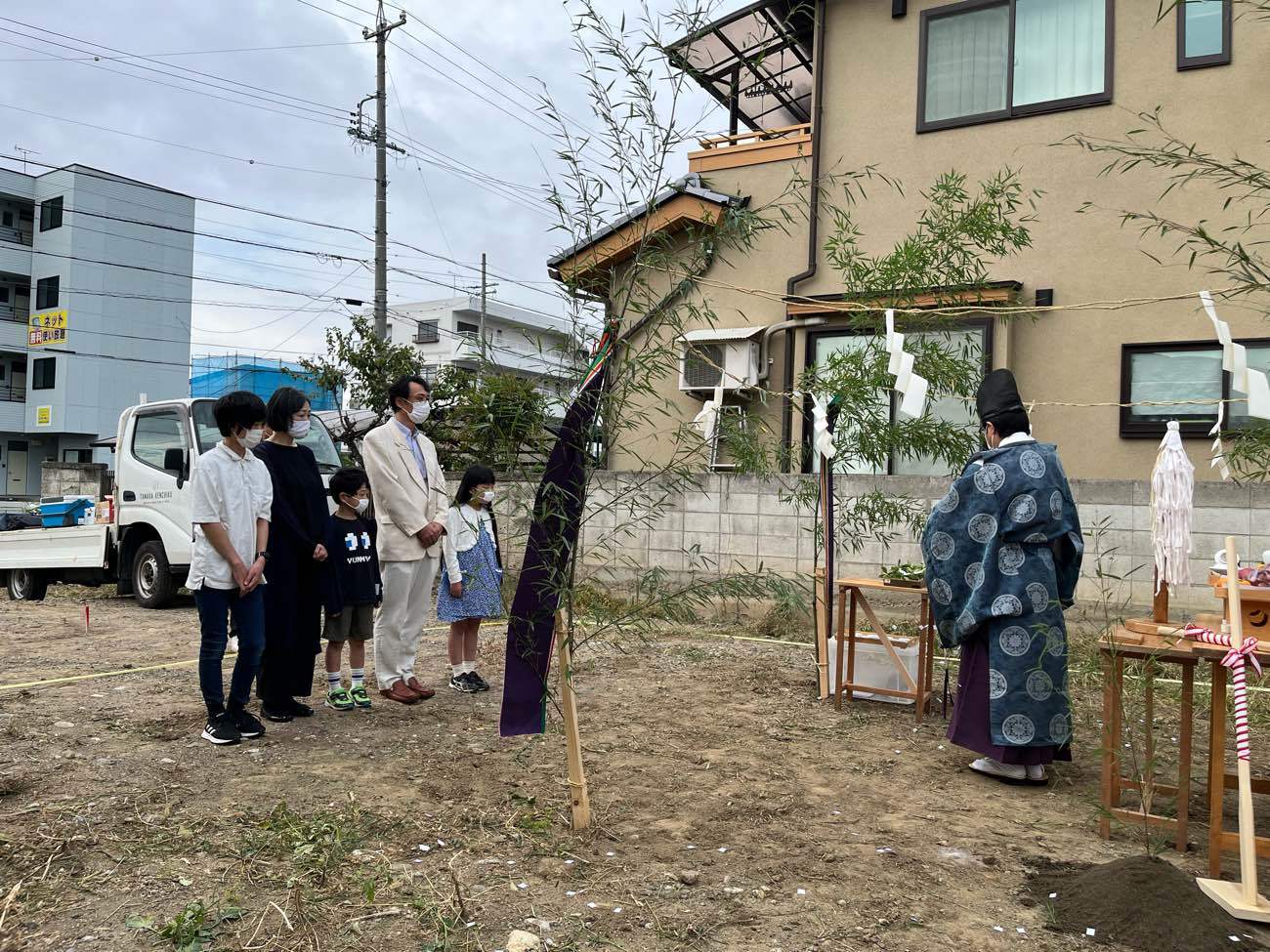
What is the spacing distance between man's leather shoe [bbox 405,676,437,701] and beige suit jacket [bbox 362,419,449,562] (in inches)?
27.9

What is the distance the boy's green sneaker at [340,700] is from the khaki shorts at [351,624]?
0.28 meters

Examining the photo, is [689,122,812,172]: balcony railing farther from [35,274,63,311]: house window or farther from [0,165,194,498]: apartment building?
[35,274,63,311]: house window

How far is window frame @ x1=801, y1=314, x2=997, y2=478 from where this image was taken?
304 inches

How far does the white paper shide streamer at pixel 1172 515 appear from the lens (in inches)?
139

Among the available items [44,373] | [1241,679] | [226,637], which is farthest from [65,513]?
[44,373]

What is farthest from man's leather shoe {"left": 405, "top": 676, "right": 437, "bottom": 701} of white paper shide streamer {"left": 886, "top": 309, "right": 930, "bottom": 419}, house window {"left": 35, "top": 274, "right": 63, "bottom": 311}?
house window {"left": 35, "top": 274, "right": 63, "bottom": 311}

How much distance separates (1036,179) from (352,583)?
690cm

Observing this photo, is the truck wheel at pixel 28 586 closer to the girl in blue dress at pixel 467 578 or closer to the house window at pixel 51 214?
the girl in blue dress at pixel 467 578

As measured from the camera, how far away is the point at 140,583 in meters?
9.02

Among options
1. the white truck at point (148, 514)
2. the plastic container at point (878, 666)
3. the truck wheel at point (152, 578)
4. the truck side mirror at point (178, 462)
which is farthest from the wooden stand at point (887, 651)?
the truck wheel at point (152, 578)

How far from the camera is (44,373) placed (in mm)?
26891

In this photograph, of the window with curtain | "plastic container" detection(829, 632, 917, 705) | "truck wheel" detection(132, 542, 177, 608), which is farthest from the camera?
"truck wheel" detection(132, 542, 177, 608)

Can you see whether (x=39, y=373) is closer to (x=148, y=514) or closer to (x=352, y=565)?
(x=148, y=514)

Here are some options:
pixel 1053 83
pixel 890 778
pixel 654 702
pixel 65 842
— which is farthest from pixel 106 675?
pixel 1053 83
